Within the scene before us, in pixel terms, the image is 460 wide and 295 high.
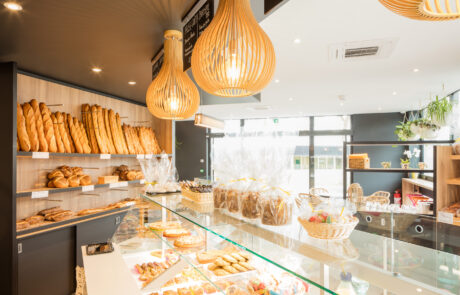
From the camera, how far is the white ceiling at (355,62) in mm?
2533

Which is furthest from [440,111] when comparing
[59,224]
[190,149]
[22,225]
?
[190,149]

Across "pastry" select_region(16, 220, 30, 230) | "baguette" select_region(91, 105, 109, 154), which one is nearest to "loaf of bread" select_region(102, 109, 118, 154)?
"baguette" select_region(91, 105, 109, 154)

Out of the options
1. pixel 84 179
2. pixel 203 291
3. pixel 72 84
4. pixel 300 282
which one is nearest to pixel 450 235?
pixel 300 282

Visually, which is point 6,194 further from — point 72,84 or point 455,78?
point 455,78

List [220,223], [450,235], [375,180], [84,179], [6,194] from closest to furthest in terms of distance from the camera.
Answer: [220,223], [450,235], [6,194], [84,179], [375,180]

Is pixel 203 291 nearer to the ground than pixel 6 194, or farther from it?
nearer to the ground

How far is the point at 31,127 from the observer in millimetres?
3084

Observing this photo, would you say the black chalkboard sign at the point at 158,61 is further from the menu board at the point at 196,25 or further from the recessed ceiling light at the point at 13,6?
the recessed ceiling light at the point at 13,6

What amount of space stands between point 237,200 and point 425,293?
874 millimetres

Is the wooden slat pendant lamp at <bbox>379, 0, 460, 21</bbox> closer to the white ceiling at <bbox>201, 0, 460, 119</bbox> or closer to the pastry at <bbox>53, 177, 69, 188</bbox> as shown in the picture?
the white ceiling at <bbox>201, 0, 460, 119</bbox>

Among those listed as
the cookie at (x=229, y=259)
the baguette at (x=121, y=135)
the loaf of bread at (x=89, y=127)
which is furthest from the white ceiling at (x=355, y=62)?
the loaf of bread at (x=89, y=127)

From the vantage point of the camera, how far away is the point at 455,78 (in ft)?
15.4

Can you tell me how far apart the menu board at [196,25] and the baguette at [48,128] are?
2.05 m

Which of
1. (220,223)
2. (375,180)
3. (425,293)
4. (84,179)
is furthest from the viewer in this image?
(375,180)
